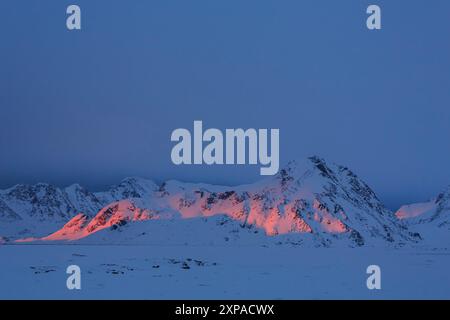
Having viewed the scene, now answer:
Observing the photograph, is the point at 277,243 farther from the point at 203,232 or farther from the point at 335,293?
the point at 335,293

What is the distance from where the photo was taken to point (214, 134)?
23.4 metres

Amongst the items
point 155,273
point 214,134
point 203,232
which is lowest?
point 203,232

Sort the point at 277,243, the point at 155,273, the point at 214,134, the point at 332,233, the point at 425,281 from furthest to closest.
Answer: the point at 332,233 → the point at 277,243 → the point at 155,273 → the point at 425,281 → the point at 214,134
